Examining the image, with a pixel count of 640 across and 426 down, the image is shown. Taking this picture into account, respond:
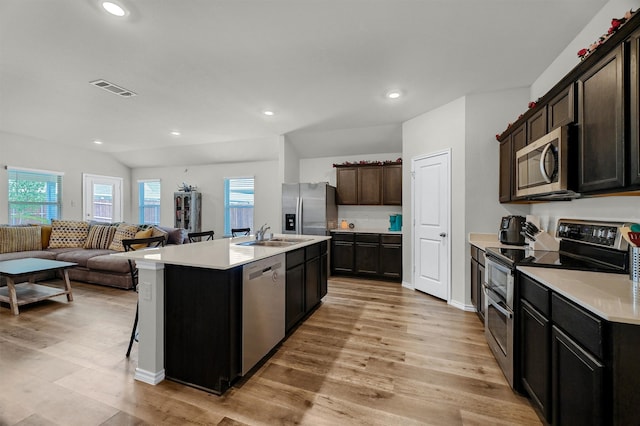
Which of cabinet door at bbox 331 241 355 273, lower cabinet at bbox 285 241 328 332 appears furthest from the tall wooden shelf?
lower cabinet at bbox 285 241 328 332

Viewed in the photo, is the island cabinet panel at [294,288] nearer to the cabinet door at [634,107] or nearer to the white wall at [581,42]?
the cabinet door at [634,107]

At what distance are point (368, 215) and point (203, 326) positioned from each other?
167 inches

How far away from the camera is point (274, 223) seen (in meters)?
6.56

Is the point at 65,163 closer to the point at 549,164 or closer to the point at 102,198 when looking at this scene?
the point at 102,198

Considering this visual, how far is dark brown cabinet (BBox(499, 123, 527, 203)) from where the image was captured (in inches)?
107

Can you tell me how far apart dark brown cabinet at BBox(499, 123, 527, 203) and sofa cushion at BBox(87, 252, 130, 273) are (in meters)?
5.26

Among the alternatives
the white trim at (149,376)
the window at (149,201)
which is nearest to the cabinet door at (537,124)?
the white trim at (149,376)

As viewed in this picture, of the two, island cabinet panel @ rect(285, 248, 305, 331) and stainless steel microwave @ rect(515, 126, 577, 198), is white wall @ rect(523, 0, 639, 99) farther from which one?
island cabinet panel @ rect(285, 248, 305, 331)

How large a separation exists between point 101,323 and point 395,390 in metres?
3.12

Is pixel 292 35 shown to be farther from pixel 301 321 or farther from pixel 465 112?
pixel 301 321

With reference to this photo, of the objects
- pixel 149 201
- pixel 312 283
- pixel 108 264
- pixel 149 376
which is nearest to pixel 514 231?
pixel 312 283

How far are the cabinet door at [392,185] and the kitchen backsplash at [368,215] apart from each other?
29cm

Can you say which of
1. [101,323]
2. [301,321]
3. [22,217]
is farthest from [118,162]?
[301,321]

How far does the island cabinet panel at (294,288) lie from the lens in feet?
8.77
